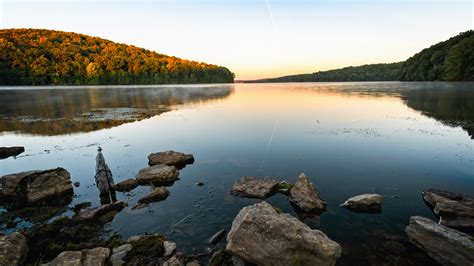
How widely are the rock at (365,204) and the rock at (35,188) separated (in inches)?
536

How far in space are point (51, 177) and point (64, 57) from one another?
20448cm

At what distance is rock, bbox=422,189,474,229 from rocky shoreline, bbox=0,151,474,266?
29mm

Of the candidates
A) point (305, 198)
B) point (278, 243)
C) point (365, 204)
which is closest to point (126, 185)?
point (305, 198)

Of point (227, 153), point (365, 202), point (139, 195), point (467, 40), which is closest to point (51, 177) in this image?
point (139, 195)

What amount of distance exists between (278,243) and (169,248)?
368 cm

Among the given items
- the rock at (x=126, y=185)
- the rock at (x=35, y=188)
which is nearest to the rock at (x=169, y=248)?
the rock at (x=126, y=185)

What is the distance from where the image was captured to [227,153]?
65.4ft

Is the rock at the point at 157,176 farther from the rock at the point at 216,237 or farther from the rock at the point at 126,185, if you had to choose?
the rock at the point at 216,237

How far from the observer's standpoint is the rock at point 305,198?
11031mm

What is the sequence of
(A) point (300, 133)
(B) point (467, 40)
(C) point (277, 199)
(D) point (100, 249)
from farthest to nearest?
(B) point (467, 40) → (A) point (300, 133) → (C) point (277, 199) → (D) point (100, 249)

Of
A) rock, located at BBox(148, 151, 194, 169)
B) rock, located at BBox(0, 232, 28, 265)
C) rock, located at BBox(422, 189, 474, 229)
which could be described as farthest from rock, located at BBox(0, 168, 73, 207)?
rock, located at BBox(422, 189, 474, 229)

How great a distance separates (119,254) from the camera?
7922mm

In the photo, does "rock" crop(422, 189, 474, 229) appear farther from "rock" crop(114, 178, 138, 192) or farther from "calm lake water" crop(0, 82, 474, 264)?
Answer: "rock" crop(114, 178, 138, 192)

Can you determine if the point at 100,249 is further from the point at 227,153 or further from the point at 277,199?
the point at 227,153
